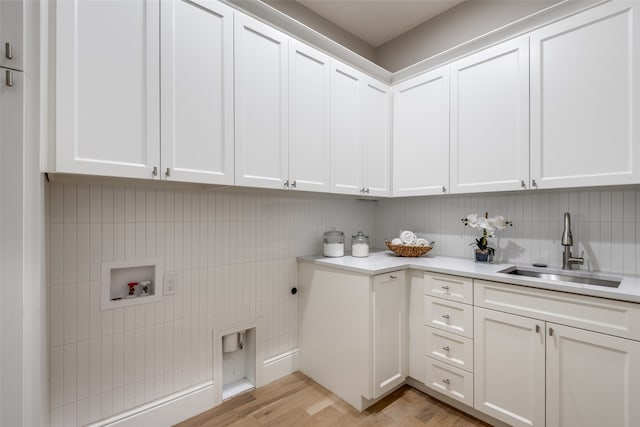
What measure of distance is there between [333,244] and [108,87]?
1618mm

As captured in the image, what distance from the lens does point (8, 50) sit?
3.02 feet

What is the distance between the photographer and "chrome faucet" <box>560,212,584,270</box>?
5.82 feet

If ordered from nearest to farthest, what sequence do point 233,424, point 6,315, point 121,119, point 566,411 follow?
1. point 6,315
2. point 121,119
3. point 566,411
4. point 233,424

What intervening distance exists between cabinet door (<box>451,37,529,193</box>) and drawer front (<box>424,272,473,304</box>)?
0.63m

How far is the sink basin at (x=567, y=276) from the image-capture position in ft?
5.40

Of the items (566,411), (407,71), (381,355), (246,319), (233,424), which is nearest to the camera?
(566,411)

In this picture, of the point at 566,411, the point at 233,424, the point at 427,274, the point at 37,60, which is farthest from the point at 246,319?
the point at 566,411

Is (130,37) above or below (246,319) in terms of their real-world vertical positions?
above

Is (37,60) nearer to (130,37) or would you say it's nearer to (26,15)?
(26,15)

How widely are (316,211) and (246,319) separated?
986 millimetres

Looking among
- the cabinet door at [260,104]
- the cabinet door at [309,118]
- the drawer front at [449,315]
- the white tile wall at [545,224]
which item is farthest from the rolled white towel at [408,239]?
the cabinet door at [260,104]

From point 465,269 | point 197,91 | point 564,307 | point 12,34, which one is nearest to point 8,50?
point 12,34

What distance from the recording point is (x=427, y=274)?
1992 millimetres

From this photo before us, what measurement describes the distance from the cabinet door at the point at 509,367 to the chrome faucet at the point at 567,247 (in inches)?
21.4
